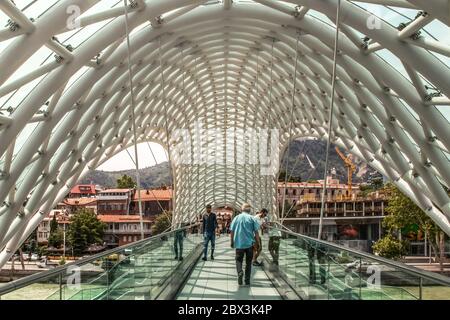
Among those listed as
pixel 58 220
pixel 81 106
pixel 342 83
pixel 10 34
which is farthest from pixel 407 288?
pixel 58 220

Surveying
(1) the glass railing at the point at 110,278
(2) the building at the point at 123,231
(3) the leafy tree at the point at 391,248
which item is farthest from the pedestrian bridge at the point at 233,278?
(2) the building at the point at 123,231

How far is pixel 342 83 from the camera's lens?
2933 centimetres

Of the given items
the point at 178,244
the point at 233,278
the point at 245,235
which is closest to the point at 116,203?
the point at 178,244

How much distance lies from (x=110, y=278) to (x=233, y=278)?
8546mm

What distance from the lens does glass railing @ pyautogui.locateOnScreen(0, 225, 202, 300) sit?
588 centimetres

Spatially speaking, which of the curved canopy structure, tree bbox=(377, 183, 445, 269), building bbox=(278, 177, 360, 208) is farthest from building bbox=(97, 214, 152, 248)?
the curved canopy structure

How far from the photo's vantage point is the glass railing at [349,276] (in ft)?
19.5

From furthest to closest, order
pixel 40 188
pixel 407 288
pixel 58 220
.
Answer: pixel 58 220
pixel 40 188
pixel 407 288

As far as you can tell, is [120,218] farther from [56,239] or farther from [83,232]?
[56,239]

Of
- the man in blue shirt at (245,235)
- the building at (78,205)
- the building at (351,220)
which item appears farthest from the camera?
the building at (78,205)

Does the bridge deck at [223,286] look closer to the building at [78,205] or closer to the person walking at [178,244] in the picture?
the person walking at [178,244]

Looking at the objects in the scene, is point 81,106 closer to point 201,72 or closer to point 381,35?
point 381,35

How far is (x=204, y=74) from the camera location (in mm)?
45281
